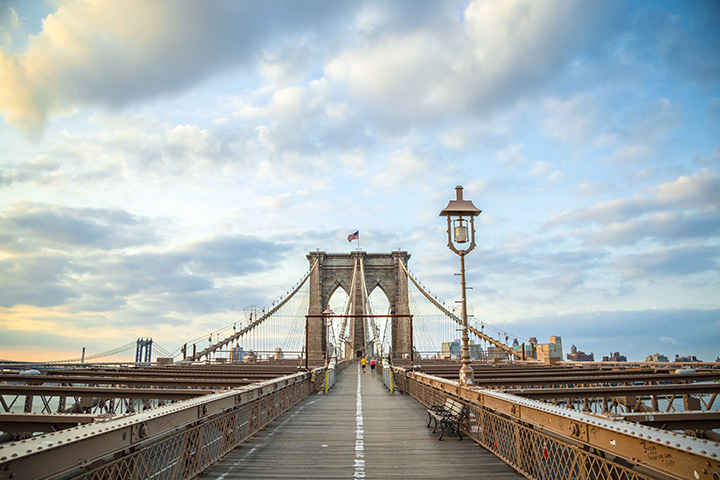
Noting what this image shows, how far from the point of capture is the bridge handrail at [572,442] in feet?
10.1

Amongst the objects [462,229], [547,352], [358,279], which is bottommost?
[547,352]

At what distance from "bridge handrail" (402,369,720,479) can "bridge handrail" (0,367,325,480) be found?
4283mm

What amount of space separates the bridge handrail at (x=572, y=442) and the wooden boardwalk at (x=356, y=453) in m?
0.32

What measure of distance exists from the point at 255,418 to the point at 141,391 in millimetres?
2730

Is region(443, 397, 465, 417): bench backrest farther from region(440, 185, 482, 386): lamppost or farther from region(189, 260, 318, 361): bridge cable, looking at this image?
region(189, 260, 318, 361): bridge cable

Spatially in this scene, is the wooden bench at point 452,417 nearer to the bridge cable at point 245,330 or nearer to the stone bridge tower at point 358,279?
the bridge cable at point 245,330

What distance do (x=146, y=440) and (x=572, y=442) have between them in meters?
4.85

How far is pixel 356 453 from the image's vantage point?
729 cm

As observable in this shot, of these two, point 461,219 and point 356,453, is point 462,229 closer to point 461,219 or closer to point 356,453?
point 461,219

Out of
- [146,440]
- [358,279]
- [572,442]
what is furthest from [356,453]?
[358,279]

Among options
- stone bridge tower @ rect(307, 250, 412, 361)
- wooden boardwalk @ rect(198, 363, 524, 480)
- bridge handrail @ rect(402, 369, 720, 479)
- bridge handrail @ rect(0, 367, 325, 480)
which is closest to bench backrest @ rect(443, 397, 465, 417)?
bridge handrail @ rect(402, 369, 720, 479)

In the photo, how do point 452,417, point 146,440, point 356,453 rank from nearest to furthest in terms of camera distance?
point 146,440 → point 356,453 → point 452,417

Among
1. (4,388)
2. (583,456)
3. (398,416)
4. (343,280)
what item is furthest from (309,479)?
(343,280)

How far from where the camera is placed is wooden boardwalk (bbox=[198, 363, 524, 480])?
613cm
